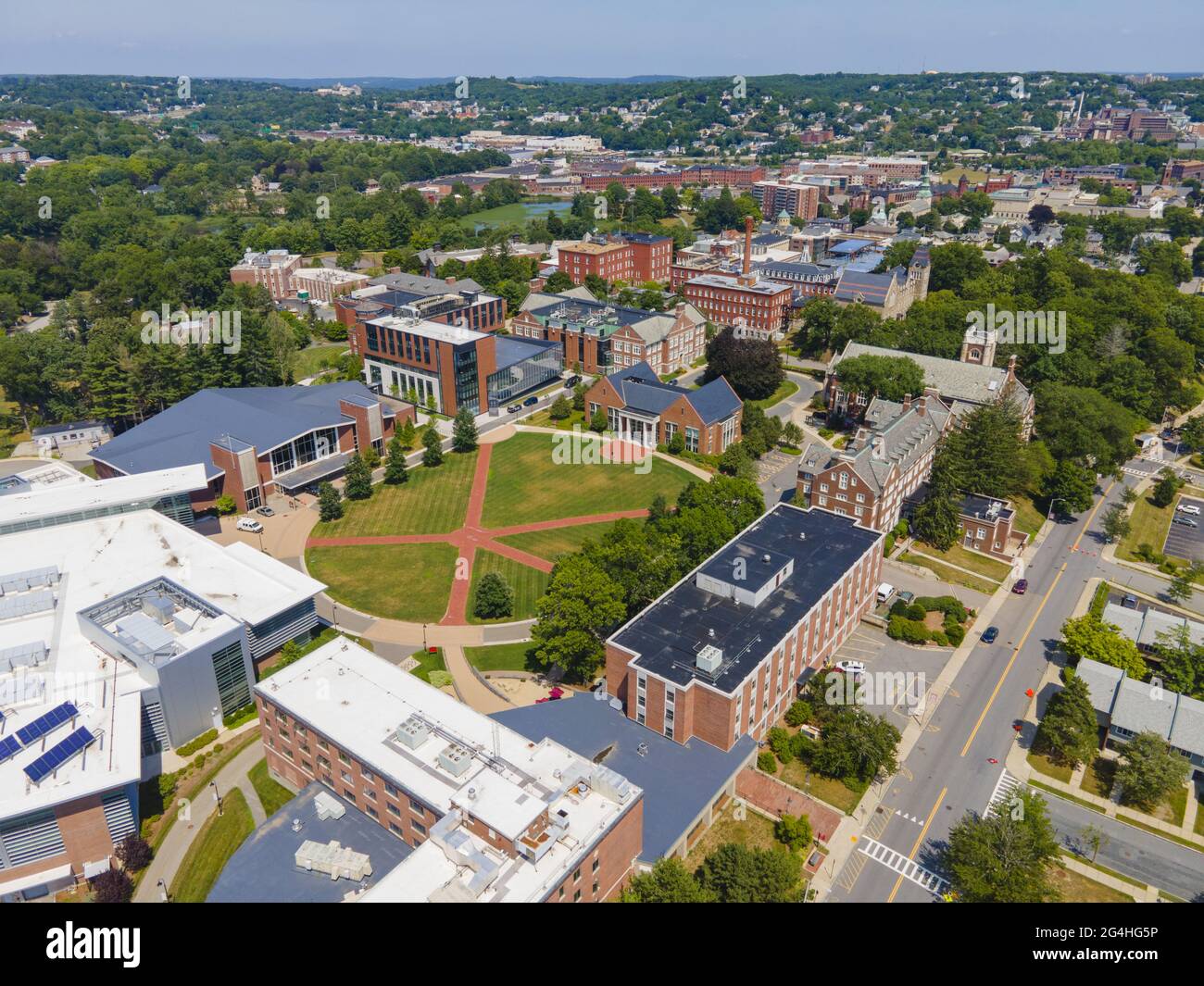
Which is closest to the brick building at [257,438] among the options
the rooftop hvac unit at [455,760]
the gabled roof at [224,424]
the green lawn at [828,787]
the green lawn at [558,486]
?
the gabled roof at [224,424]

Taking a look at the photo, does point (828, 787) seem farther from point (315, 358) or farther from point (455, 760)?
point (315, 358)

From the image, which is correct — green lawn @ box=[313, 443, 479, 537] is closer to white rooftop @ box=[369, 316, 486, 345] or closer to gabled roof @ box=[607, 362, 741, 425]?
white rooftop @ box=[369, 316, 486, 345]

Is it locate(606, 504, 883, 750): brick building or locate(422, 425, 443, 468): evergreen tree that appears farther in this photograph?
locate(422, 425, 443, 468): evergreen tree

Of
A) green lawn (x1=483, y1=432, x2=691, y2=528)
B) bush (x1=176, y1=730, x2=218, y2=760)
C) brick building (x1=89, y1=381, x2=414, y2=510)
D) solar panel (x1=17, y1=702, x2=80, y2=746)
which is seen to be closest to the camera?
solar panel (x1=17, y1=702, x2=80, y2=746)

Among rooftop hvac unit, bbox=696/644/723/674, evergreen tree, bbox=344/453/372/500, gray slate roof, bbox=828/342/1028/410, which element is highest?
gray slate roof, bbox=828/342/1028/410

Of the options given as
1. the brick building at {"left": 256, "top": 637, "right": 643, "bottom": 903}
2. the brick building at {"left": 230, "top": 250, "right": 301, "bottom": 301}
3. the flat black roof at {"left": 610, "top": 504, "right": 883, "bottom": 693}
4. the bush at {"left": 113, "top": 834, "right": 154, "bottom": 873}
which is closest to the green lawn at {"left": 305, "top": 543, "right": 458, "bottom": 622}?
the brick building at {"left": 256, "top": 637, "right": 643, "bottom": 903}

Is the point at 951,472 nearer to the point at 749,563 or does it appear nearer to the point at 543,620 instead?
the point at 749,563
